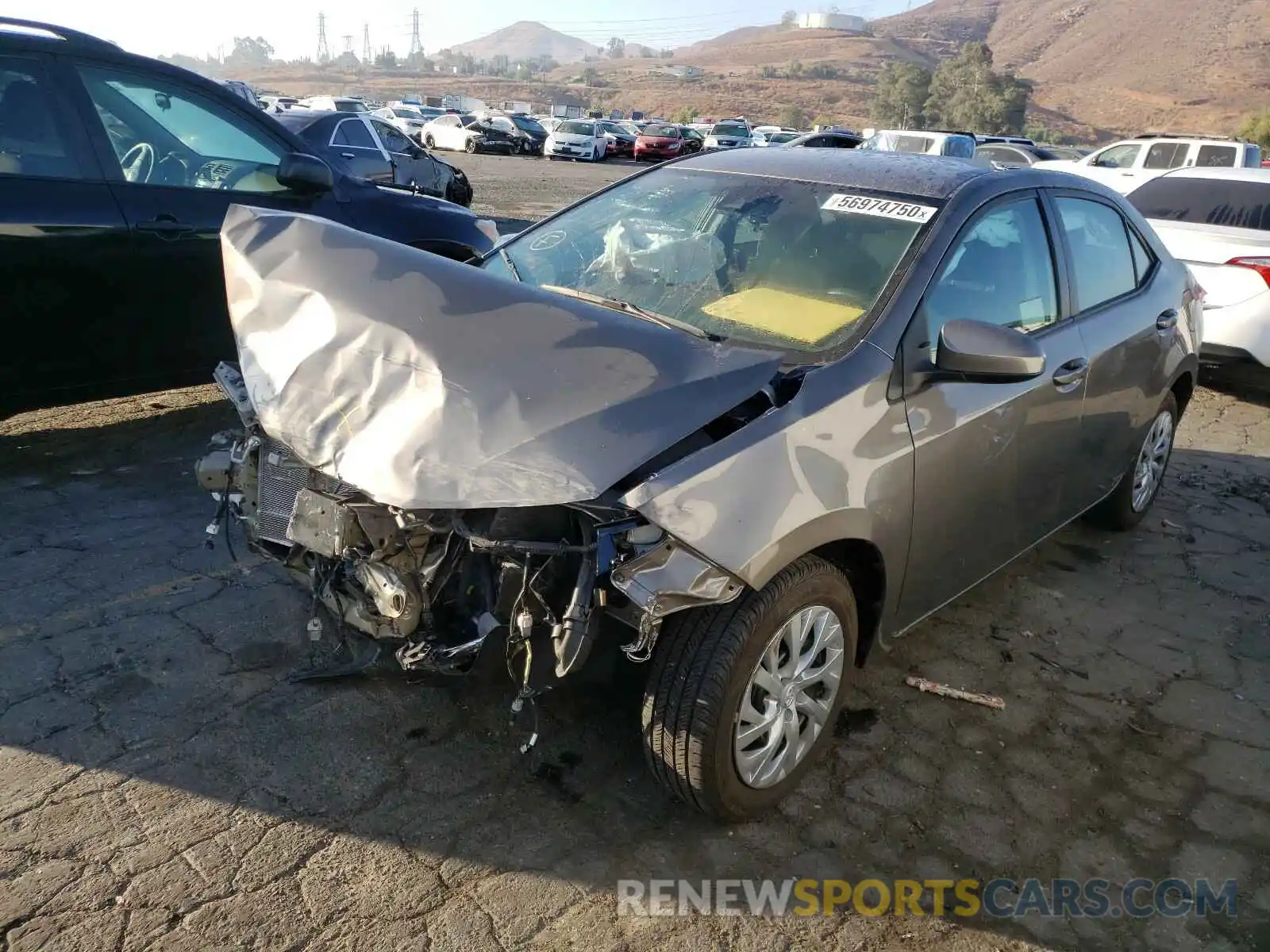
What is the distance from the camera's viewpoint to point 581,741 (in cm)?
306

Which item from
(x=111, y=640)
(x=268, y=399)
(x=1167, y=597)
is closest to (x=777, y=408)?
(x=268, y=399)

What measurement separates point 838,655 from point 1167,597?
2.42 metres

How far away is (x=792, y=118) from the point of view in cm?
8125

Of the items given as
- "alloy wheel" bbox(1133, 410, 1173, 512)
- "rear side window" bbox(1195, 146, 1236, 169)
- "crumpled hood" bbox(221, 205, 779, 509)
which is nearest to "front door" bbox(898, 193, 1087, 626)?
"crumpled hood" bbox(221, 205, 779, 509)

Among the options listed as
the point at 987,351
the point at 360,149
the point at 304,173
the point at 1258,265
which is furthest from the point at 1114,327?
the point at 360,149

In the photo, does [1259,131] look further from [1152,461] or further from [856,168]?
[856,168]

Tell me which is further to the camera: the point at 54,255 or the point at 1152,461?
the point at 1152,461

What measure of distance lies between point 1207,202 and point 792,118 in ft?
258

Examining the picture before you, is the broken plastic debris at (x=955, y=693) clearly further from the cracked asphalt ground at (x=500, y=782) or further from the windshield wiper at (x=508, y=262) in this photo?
the windshield wiper at (x=508, y=262)

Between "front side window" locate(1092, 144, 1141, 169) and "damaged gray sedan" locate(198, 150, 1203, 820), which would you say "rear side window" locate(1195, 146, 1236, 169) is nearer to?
"front side window" locate(1092, 144, 1141, 169)

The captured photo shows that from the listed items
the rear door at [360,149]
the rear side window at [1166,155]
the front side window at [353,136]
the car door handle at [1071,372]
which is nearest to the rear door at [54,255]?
the car door handle at [1071,372]

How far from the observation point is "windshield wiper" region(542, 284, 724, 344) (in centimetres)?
305

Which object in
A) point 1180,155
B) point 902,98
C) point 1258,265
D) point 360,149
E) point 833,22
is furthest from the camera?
point 833,22

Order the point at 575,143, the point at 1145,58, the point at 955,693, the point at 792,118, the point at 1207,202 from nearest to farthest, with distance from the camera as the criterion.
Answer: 1. the point at 955,693
2. the point at 1207,202
3. the point at 575,143
4. the point at 792,118
5. the point at 1145,58
